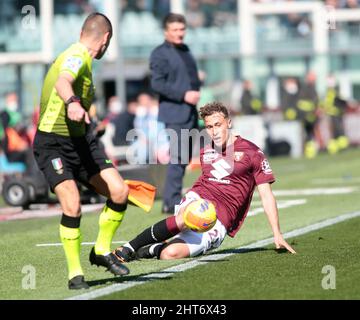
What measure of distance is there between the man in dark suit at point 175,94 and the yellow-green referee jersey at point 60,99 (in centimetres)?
529

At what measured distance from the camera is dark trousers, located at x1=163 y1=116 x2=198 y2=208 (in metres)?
14.0

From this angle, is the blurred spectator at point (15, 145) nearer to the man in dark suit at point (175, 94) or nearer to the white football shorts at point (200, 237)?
the man in dark suit at point (175, 94)

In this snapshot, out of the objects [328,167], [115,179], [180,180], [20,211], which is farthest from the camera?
[328,167]

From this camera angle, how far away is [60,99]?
8625 millimetres

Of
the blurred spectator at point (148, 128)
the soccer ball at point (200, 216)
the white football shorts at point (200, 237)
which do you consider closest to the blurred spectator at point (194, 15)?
the blurred spectator at point (148, 128)

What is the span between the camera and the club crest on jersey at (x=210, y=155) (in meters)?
10.2

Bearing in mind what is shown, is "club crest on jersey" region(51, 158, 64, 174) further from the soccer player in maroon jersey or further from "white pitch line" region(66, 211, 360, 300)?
the soccer player in maroon jersey

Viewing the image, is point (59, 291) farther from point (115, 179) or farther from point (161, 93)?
point (161, 93)

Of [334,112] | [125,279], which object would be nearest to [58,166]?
[125,279]

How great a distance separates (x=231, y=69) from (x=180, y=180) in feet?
61.3

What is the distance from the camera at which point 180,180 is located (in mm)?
14039

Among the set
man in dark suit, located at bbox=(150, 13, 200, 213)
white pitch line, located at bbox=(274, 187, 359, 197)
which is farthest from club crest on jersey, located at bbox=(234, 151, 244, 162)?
white pitch line, located at bbox=(274, 187, 359, 197)

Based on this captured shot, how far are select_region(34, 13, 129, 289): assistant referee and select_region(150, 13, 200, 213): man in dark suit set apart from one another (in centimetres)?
502
